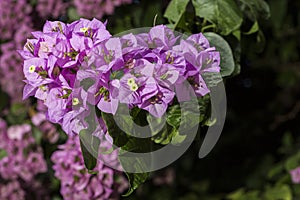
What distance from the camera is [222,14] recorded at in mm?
1147

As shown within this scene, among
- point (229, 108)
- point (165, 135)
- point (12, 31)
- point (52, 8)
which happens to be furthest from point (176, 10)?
point (229, 108)

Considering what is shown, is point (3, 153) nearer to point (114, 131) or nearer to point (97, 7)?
point (97, 7)

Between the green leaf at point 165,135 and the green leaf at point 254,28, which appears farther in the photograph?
the green leaf at point 254,28

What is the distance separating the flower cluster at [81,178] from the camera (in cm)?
124

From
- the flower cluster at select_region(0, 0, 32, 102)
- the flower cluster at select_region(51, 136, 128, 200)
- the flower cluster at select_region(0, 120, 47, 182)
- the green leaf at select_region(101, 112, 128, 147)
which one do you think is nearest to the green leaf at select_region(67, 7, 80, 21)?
the flower cluster at select_region(0, 0, 32, 102)

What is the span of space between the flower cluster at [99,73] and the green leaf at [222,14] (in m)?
0.25

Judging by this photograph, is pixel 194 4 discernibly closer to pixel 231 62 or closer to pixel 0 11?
pixel 231 62

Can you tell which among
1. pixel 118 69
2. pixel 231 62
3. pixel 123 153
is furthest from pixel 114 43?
pixel 231 62

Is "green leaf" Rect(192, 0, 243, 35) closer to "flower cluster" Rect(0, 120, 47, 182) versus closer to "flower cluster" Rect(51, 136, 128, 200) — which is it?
"flower cluster" Rect(51, 136, 128, 200)

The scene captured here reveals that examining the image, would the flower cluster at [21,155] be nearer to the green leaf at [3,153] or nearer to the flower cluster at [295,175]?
the green leaf at [3,153]

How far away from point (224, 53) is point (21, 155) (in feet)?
2.37

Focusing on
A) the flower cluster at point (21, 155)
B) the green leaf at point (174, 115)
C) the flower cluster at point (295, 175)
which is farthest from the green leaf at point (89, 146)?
the flower cluster at point (295, 175)

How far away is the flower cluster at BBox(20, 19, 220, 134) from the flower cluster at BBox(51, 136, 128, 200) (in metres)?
0.35

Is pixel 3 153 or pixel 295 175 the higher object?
pixel 3 153
